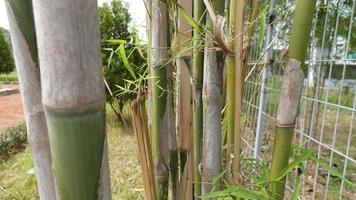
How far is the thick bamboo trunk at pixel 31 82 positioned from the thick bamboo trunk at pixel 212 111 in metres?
0.24

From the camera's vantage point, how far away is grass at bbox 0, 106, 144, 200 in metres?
1.94

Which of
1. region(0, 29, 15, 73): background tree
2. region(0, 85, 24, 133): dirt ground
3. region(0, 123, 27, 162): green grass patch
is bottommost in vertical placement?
region(0, 85, 24, 133): dirt ground

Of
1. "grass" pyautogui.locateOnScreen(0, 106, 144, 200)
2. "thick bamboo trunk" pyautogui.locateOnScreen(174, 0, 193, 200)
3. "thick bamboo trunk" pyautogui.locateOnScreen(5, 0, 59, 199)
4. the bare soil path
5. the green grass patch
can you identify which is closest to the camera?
"thick bamboo trunk" pyautogui.locateOnScreen(5, 0, 59, 199)

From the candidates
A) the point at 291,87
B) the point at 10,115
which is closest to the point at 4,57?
the point at 10,115

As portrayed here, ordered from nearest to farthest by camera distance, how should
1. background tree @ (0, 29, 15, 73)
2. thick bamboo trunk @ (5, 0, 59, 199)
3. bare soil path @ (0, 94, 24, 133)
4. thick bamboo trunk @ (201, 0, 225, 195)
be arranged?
thick bamboo trunk @ (5, 0, 59, 199) < thick bamboo trunk @ (201, 0, 225, 195) < bare soil path @ (0, 94, 24, 133) < background tree @ (0, 29, 15, 73)

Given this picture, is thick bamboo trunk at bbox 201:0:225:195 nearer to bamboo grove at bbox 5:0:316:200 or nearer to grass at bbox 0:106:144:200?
bamboo grove at bbox 5:0:316:200

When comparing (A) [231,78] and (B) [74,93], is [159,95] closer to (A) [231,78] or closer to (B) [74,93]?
(A) [231,78]

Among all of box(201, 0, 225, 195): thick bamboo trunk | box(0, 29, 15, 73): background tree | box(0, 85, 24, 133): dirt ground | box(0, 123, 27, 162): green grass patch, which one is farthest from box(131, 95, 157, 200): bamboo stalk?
box(0, 29, 15, 73): background tree

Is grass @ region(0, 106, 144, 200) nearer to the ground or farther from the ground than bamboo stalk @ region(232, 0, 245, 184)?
nearer to the ground

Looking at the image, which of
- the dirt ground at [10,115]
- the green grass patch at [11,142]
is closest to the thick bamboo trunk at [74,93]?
the green grass patch at [11,142]

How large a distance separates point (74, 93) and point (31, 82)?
15 cm

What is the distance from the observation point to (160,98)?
1.93ft

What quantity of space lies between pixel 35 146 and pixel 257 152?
129 centimetres

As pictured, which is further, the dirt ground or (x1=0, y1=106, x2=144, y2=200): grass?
the dirt ground
